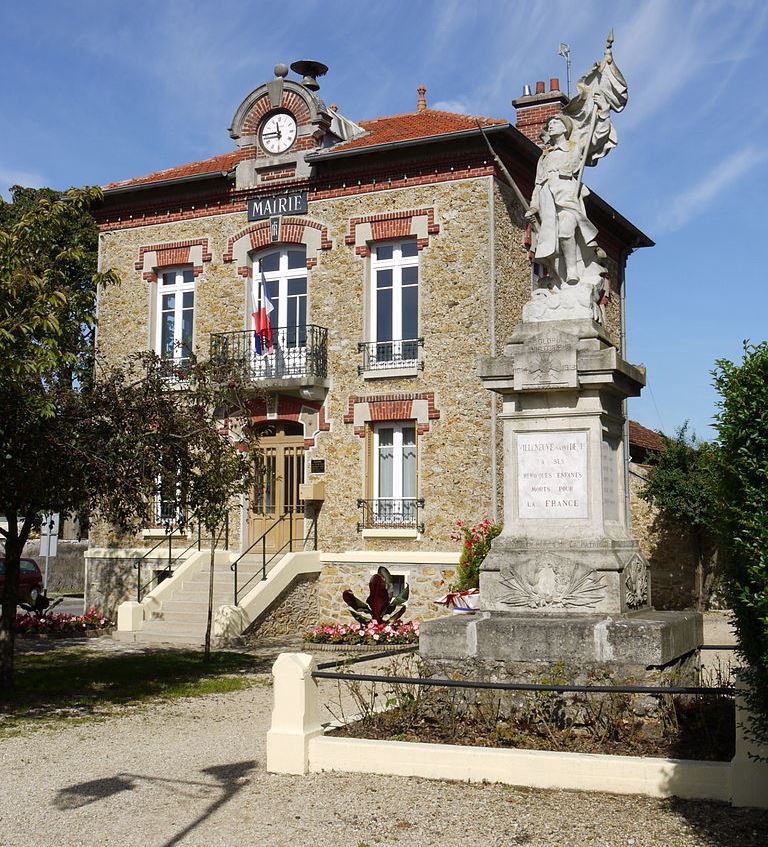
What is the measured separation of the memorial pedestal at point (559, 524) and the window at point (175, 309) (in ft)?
43.3

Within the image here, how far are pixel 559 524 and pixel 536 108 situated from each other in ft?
48.1

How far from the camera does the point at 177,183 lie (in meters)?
21.2

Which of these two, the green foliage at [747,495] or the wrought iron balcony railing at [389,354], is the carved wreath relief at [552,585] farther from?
the wrought iron balcony railing at [389,354]

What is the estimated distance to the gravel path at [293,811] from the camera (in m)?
6.07

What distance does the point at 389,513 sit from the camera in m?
18.9

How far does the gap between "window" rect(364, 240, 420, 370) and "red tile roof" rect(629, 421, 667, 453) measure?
8.97 meters

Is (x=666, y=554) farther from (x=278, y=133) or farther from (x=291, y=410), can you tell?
(x=278, y=133)

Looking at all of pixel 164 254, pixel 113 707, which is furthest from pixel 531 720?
pixel 164 254

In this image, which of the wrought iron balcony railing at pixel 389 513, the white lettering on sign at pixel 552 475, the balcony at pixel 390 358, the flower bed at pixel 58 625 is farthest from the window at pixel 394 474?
the white lettering on sign at pixel 552 475

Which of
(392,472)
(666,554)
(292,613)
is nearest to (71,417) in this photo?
(292,613)

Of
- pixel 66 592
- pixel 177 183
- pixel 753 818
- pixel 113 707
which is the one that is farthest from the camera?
pixel 66 592

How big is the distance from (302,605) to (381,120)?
10.8 metres

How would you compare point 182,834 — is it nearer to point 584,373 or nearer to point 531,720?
point 531,720

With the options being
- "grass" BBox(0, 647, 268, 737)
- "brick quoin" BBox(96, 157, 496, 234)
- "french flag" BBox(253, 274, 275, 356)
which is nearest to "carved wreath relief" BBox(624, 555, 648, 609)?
"grass" BBox(0, 647, 268, 737)
